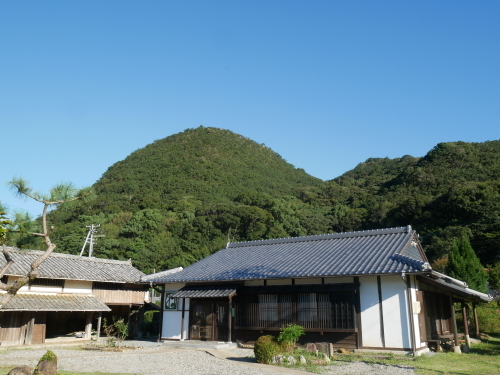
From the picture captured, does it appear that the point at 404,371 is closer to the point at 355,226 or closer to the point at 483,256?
the point at 483,256

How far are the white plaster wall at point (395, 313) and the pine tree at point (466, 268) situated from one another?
13400mm

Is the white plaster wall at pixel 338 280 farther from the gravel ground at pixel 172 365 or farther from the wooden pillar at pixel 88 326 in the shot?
the wooden pillar at pixel 88 326

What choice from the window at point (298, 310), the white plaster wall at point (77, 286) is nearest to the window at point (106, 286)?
the white plaster wall at point (77, 286)

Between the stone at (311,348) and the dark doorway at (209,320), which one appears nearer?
the stone at (311,348)

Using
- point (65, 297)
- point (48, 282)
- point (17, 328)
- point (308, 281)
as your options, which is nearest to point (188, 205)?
point (65, 297)

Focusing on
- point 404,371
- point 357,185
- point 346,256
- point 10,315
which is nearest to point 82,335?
point 10,315

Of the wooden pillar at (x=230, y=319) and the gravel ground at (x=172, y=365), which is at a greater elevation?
the wooden pillar at (x=230, y=319)

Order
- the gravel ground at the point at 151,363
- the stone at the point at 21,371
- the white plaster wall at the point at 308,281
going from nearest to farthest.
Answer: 1. the stone at the point at 21,371
2. the gravel ground at the point at 151,363
3. the white plaster wall at the point at 308,281

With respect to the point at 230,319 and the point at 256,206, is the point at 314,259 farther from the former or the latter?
the point at 256,206

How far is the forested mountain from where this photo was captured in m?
45.3

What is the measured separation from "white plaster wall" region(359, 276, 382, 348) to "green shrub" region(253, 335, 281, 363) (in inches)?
159

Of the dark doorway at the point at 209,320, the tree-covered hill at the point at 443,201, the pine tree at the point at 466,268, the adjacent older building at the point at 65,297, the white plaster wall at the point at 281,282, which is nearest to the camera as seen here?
the white plaster wall at the point at 281,282

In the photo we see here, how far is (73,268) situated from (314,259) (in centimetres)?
1413

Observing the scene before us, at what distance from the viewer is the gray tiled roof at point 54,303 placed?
61.3 feet
